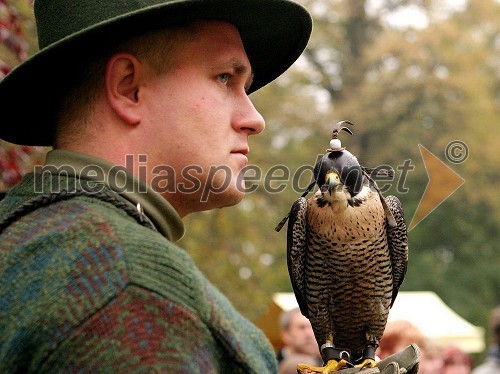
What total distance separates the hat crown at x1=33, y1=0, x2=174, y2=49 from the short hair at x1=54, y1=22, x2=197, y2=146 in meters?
0.10

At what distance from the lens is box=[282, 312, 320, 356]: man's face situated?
632 centimetres

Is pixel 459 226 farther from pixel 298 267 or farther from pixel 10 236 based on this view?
pixel 10 236

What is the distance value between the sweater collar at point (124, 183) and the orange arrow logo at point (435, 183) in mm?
1081

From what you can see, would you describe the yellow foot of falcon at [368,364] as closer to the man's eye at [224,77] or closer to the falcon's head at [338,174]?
the falcon's head at [338,174]

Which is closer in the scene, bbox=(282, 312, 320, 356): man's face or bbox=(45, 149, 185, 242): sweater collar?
bbox=(45, 149, 185, 242): sweater collar

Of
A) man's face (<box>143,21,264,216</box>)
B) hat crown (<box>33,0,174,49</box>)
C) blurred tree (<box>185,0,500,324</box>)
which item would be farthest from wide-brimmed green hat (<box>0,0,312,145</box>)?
blurred tree (<box>185,0,500,324</box>)

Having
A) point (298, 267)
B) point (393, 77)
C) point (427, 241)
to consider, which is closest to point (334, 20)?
point (393, 77)

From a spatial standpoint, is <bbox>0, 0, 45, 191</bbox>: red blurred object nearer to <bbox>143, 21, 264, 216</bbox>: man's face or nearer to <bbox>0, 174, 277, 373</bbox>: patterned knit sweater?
<bbox>143, 21, 264, 216</bbox>: man's face

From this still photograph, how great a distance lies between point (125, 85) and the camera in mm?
2316

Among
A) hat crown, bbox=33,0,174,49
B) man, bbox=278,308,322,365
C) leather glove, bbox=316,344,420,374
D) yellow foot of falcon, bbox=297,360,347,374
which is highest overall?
hat crown, bbox=33,0,174,49

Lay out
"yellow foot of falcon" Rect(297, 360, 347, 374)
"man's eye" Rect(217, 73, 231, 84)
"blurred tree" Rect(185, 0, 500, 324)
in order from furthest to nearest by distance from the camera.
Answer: "blurred tree" Rect(185, 0, 500, 324) → "yellow foot of falcon" Rect(297, 360, 347, 374) → "man's eye" Rect(217, 73, 231, 84)

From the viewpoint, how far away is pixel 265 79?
10.1ft

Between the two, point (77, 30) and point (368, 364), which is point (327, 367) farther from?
point (77, 30)

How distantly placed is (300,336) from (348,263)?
114 inches
